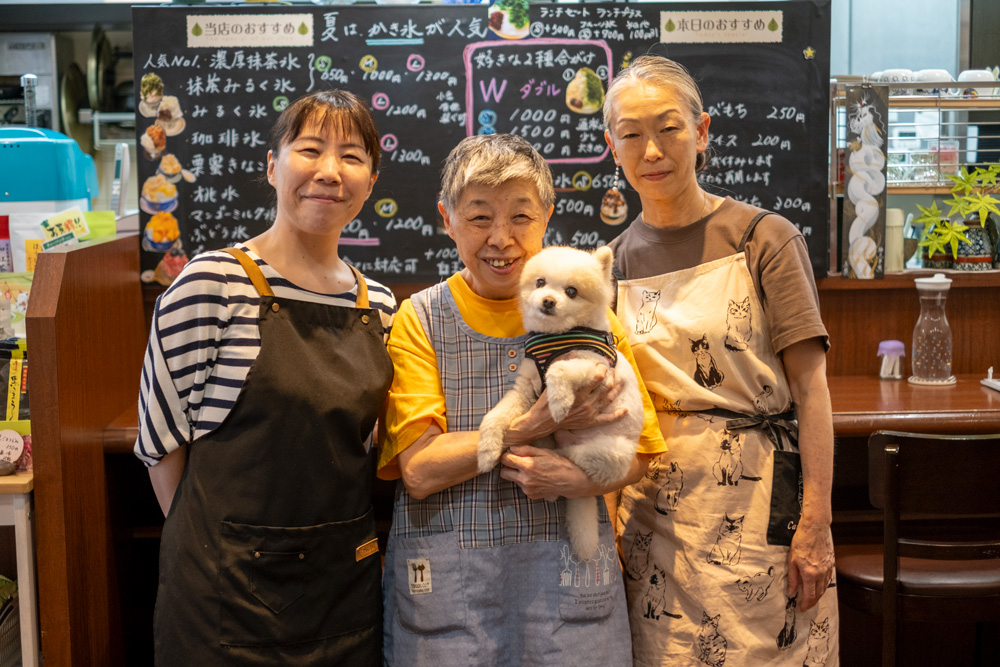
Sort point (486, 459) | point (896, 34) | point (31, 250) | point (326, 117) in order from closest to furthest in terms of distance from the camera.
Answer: point (486, 459), point (326, 117), point (31, 250), point (896, 34)

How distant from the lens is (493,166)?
154 centimetres

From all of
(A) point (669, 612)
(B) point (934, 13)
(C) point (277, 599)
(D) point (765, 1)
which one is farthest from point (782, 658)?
(B) point (934, 13)

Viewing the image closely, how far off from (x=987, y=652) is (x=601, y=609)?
A: 1.86 meters

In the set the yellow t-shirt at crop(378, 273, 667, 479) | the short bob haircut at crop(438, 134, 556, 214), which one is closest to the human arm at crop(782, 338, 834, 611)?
the yellow t-shirt at crop(378, 273, 667, 479)

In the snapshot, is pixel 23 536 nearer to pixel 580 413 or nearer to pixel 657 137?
pixel 580 413

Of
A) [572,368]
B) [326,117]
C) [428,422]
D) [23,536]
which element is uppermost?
[326,117]

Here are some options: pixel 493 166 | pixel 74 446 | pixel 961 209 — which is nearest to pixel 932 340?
pixel 961 209

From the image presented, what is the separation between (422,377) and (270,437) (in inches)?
11.9

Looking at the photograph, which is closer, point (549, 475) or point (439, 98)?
point (549, 475)

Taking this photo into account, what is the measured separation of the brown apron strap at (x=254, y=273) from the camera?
1.55 meters

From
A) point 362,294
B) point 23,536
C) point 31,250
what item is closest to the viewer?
point 362,294

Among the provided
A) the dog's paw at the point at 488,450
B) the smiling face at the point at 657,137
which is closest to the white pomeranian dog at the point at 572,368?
the dog's paw at the point at 488,450

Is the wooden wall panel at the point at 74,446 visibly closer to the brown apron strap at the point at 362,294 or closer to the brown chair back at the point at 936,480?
the brown apron strap at the point at 362,294

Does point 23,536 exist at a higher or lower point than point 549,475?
lower
